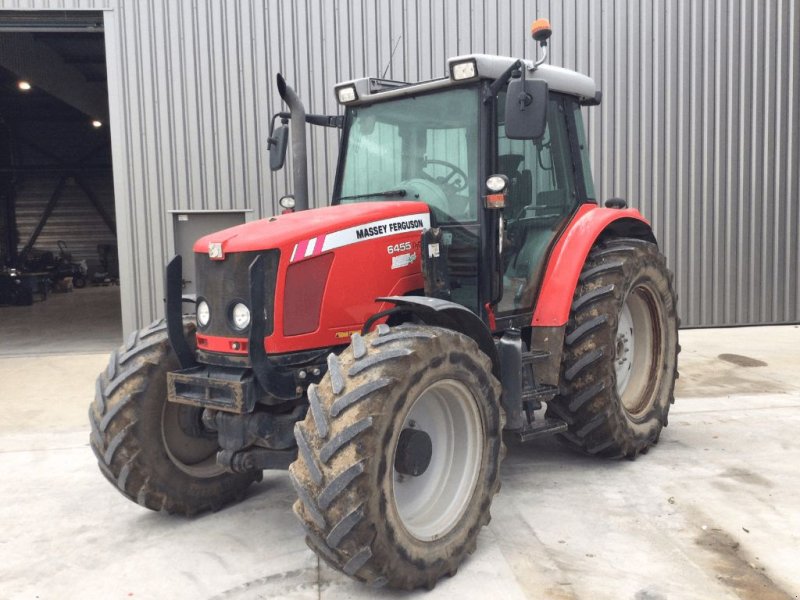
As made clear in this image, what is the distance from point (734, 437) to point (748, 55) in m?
6.45

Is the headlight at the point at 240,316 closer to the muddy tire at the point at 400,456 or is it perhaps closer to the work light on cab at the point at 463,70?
the muddy tire at the point at 400,456

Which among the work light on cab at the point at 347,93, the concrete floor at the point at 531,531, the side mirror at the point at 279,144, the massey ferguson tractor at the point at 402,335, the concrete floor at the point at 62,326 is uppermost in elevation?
the work light on cab at the point at 347,93

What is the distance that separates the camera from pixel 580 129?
4961 mm

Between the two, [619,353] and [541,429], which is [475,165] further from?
[619,353]

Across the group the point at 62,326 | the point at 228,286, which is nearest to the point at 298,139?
the point at 228,286

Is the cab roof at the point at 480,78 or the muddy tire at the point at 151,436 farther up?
the cab roof at the point at 480,78

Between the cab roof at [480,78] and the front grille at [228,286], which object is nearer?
the front grille at [228,286]

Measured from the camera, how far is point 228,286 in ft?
11.4

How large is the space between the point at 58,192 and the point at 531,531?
79.3 feet

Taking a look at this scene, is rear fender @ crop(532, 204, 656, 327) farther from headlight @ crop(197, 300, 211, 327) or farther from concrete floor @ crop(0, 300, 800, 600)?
headlight @ crop(197, 300, 211, 327)

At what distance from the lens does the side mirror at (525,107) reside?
3561 mm

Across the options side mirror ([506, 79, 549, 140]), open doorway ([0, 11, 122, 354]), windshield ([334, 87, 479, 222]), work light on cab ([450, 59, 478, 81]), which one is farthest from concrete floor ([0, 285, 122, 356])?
side mirror ([506, 79, 549, 140])

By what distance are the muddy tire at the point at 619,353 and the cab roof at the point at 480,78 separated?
100cm

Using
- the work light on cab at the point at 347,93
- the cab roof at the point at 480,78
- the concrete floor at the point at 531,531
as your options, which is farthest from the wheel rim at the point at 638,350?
the work light on cab at the point at 347,93
